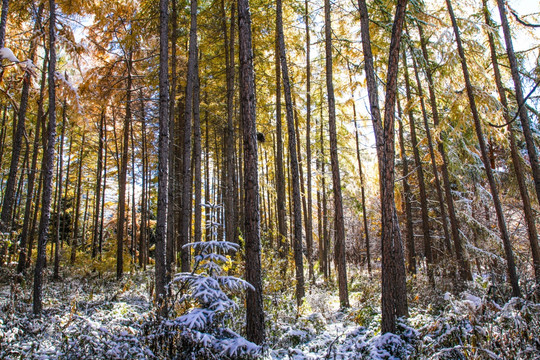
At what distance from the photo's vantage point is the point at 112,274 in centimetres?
1476

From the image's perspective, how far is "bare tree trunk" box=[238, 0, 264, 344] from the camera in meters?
4.96

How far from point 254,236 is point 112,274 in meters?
12.5

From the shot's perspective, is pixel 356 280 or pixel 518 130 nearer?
pixel 518 130

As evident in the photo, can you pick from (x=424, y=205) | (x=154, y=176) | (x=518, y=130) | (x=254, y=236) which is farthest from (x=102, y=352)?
(x=154, y=176)

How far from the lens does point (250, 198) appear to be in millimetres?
5250

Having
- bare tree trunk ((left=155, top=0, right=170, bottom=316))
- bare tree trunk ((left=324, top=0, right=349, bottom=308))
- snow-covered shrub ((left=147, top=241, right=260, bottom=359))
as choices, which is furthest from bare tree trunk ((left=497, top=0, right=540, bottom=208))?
bare tree trunk ((left=155, top=0, right=170, bottom=316))

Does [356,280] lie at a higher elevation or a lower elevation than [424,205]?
lower

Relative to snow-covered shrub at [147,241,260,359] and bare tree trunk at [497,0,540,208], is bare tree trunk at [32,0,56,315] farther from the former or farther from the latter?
bare tree trunk at [497,0,540,208]

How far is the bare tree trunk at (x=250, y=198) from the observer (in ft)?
16.3

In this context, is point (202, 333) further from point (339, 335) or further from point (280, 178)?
point (280, 178)

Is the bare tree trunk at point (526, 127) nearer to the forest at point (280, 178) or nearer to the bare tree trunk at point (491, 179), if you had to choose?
the forest at point (280, 178)

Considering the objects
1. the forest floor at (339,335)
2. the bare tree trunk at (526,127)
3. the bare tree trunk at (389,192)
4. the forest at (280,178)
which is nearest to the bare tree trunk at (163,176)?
the forest at (280,178)

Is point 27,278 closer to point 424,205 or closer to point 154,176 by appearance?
point 154,176

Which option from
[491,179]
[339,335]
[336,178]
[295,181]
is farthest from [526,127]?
[339,335]
